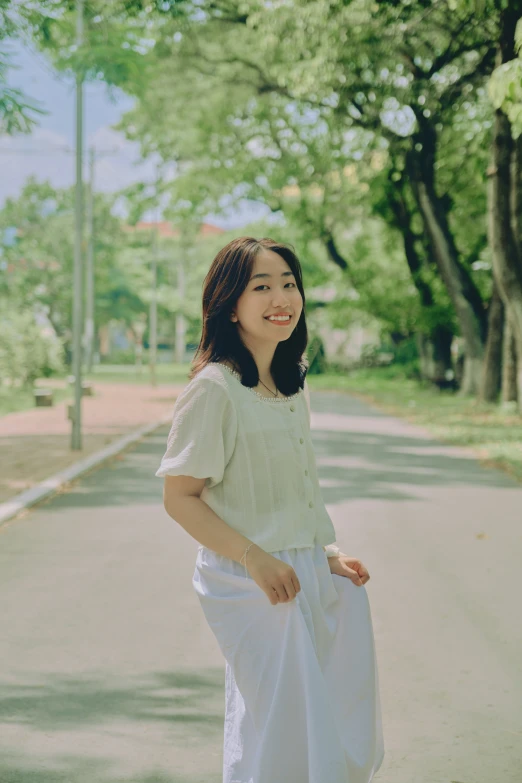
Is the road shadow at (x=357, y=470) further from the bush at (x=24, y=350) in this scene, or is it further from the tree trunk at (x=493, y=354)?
the bush at (x=24, y=350)

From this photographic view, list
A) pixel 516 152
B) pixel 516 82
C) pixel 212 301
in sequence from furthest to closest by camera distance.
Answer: pixel 516 152, pixel 516 82, pixel 212 301

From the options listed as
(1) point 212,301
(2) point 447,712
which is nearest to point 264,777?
(1) point 212,301

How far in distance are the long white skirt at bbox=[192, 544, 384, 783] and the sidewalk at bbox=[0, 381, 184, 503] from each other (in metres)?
8.08

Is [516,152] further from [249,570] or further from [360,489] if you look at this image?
[249,570]

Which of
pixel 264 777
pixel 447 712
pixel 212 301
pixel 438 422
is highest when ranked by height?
pixel 212 301

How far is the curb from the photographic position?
10.0 meters

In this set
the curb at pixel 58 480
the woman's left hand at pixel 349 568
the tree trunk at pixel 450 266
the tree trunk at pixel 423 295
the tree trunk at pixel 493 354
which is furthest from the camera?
the tree trunk at pixel 423 295

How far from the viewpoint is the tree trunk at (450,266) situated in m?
25.4

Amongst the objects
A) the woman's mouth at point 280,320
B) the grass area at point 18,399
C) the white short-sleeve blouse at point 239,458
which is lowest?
the grass area at point 18,399

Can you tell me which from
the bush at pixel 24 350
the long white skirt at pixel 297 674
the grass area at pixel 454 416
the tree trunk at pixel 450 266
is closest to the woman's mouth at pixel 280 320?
the long white skirt at pixel 297 674

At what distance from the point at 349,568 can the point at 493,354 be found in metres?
23.6

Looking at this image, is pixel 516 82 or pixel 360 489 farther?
pixel 360 489

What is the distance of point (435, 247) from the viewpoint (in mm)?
27281

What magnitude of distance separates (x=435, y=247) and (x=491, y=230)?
28.3ft
